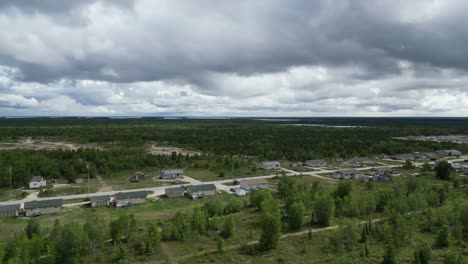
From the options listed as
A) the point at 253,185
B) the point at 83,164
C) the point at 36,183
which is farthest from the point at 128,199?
the point at 83,164

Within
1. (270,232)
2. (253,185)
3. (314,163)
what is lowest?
(253,185)

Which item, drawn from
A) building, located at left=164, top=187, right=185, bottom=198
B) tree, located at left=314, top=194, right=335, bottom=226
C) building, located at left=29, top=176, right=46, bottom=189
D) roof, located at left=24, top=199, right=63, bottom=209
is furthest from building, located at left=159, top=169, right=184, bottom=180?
tree, located at left=314, top=194, right=335, bottom=226

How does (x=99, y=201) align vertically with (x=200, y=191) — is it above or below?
below

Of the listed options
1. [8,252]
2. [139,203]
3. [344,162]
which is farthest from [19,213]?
[344,162]

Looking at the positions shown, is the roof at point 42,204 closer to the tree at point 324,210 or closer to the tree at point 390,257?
the tree at point 324,210

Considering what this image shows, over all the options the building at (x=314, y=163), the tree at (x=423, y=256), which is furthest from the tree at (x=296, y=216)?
the building at (x=314, y=163)

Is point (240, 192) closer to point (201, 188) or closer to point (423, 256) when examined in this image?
point (201, 188)

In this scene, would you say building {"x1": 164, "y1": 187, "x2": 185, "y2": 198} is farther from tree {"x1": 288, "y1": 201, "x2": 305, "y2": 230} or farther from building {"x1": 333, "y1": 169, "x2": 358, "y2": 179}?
building {"x1": 333, "y1": 169, "x2": 358, "y2": 179}
